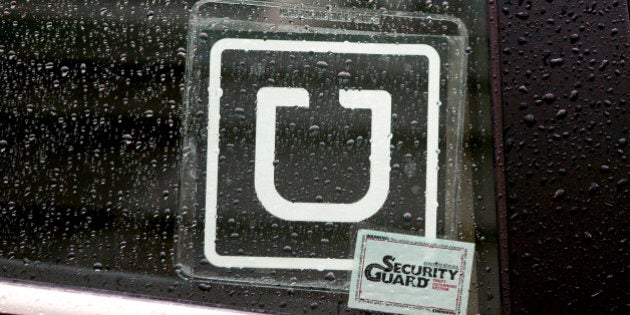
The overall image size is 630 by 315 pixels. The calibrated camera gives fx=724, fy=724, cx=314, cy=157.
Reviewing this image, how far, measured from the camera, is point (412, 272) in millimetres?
1513

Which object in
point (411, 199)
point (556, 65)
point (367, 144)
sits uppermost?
point (556, 65)

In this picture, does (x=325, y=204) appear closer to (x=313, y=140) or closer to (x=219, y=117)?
(x=313, y=140)

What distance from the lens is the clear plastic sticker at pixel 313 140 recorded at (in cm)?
150

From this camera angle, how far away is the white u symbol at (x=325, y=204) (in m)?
1.50

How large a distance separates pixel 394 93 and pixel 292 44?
0.78 ft

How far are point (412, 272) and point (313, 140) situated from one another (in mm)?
345

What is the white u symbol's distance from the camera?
1.50 meters

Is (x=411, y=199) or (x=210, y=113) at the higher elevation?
(x=210, y=113)

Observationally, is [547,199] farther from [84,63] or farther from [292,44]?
[84,63]

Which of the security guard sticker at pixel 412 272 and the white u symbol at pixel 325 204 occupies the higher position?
the white u symbol at pixel 325 204

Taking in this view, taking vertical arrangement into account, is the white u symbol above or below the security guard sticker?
above

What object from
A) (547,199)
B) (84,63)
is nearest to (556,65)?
(547,199)

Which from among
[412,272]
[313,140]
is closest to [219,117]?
[313,140]

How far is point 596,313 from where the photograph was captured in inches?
58.9
